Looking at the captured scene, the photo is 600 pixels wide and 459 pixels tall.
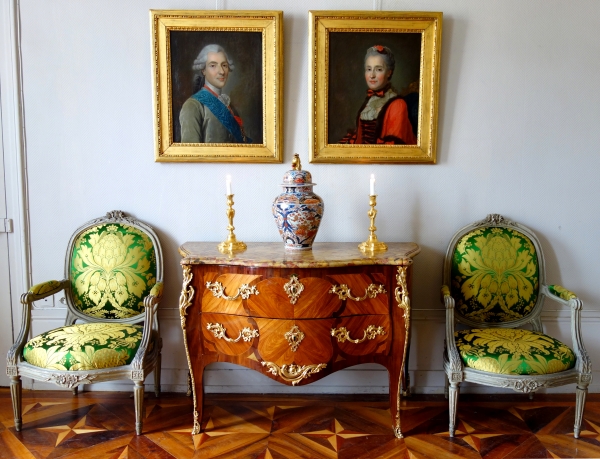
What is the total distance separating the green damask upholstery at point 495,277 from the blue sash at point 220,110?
4.52 feet

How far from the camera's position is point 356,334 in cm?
213

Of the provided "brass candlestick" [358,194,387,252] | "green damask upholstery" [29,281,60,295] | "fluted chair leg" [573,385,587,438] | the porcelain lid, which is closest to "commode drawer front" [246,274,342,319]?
"brass candlestick" [358,194,387,252]

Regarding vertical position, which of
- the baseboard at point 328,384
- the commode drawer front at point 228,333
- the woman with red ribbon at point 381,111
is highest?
the woman with red ribbon at point 381,111

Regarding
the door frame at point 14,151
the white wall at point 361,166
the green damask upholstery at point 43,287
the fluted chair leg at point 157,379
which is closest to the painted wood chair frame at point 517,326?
the white wall at point 361,166

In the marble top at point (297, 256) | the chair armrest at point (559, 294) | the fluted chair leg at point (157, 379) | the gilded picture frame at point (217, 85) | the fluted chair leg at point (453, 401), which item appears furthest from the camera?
the fluted chair leg at point (157, 379)

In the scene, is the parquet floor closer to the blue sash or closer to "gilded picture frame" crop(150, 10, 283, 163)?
"gilded picture frame" crop(150, 10, 283, 163)

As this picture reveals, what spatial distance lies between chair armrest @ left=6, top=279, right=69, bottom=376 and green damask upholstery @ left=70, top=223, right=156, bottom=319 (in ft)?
0.36

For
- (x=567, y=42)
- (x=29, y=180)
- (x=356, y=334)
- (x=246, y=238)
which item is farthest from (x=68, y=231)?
(x=567, y=42)

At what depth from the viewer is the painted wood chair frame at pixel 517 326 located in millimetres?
2049

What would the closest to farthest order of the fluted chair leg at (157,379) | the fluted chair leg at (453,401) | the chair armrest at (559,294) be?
1. the fluted chair leg at (453,401)
2. the chair armrest at (559,294)
3. the fluted chair leg at (157,379)

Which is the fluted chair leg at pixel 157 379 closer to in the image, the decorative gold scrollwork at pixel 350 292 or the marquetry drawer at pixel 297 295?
the marquetry drawer at pixel 297 295

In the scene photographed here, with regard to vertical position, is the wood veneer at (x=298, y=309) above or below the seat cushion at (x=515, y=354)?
above

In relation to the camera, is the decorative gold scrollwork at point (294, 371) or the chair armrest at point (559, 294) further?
the chair armrest at point (559, 294)

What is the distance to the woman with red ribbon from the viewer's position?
8.07ft
